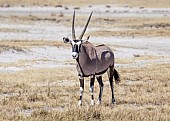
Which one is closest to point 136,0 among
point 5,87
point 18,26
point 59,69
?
point 18,26

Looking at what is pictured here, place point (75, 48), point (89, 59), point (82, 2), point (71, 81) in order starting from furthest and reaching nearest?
point (82, 2) → point (71, 81) → point (89, 59) → point (75, 48)

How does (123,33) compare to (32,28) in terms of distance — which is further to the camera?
(32,28)

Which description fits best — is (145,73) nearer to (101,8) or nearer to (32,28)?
(32,28)

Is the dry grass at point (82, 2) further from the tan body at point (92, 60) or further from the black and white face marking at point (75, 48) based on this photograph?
the black and white face marking at point (75, 48)

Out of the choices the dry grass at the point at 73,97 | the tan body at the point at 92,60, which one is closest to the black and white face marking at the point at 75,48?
the tan body at the point at 92,60

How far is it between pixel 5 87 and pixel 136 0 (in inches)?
3196

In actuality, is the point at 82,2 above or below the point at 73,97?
below

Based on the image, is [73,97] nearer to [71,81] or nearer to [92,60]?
[92,60]

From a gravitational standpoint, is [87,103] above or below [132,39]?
above

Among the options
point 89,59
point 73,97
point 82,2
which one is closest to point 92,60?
point 89,59

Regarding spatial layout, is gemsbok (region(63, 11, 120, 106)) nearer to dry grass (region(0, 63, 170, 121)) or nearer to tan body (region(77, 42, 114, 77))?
tan body (region(77, 42, 114, 77))

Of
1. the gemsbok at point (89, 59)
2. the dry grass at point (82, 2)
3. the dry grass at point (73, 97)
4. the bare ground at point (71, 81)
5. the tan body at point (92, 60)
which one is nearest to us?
the dry grass at point (73, 97)

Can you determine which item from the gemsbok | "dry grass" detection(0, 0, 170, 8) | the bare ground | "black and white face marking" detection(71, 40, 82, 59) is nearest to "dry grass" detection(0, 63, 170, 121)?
the bare ground

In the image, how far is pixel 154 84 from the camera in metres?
18.5
